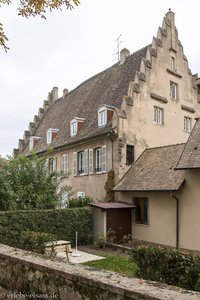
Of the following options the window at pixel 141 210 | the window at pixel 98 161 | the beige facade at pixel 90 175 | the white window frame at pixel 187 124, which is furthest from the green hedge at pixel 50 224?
the white window frame at pixel 187 124

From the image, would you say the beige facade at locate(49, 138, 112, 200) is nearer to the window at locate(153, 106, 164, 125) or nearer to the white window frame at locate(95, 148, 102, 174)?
the white window frame at locate(95, 148, 102, 174)

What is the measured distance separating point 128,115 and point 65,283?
58.7ft

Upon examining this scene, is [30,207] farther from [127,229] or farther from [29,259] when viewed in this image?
[29,259]

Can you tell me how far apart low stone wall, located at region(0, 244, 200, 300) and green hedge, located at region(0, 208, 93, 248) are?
9721mm

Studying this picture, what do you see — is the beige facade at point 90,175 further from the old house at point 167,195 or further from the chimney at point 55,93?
the chimney at point 55,93

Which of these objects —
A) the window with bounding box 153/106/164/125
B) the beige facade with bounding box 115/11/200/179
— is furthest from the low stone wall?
the window with bounding box 153/106/164/125

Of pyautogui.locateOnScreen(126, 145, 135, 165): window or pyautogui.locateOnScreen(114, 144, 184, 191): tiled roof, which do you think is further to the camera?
pyautogui.locateOnScreen(126, 145, 135, 165): window

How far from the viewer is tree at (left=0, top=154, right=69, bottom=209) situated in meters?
18.2

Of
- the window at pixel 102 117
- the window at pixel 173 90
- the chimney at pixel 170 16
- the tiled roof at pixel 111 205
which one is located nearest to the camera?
the tiled roof at pixel 111 205

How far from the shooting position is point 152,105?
2330cm

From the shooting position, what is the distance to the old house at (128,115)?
21609mm

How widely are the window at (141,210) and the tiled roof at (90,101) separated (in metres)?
5.30

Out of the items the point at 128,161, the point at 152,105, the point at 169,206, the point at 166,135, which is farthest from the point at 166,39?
the point at 169,206

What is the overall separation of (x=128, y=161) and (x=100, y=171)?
7.05 feet
